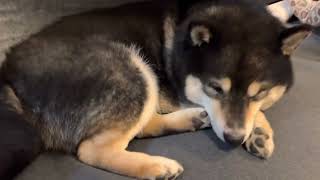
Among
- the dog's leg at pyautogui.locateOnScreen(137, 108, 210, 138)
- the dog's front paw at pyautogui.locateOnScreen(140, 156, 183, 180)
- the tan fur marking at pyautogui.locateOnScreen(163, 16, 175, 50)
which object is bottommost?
the dog's front paw at pyautogui.locateOnScreen(140, 156, 183, 180)

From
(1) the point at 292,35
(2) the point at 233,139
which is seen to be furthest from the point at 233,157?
(1) the point at 292,35

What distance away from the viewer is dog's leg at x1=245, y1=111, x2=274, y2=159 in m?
1.46

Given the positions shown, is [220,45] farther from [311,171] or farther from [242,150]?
[311,171]

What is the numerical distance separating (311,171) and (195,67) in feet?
1.66

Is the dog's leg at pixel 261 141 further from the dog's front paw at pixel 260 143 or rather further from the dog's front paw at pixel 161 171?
the dog's front paw at pixel 161 171

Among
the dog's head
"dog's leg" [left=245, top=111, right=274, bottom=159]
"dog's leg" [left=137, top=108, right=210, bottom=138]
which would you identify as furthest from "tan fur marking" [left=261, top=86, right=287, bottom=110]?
"dog's leg" [left=137, top=108, right=210, bottom=138]

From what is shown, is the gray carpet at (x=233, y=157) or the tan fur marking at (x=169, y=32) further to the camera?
the tan fur marking at (x=169, y=32)

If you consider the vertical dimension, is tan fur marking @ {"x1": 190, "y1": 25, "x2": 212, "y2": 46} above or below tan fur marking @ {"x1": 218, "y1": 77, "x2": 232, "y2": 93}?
above

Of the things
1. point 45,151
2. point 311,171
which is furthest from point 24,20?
point 311,171

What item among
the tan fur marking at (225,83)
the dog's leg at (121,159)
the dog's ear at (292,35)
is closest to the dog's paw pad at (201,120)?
the tan fur marking at (225,83)

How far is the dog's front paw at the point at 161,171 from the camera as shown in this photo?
1.36 metres

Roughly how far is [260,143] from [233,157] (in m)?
0.10

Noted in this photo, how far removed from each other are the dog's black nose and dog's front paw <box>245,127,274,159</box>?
0.05 m

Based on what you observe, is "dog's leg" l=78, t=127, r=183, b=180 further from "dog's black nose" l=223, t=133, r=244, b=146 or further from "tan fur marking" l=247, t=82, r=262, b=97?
"tan fur marking" l=247, t=82, r=262, b=97
